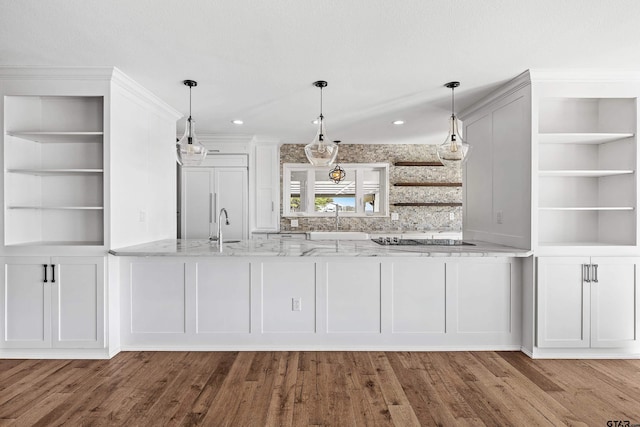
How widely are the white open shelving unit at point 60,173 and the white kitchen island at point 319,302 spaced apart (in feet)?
1.91

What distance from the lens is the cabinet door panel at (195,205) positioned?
5621mm

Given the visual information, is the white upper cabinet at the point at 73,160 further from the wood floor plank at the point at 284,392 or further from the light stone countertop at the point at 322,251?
the wood floor plank at the point at 284,392

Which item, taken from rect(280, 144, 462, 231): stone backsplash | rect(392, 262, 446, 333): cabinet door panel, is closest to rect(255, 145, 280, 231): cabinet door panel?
rect(280, 144, 462, 231): stone backsplash

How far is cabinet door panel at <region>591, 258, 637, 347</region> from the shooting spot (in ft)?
10.4

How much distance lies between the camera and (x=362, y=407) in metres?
2.36

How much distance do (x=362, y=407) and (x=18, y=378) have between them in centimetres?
253

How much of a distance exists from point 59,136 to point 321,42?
7.86 feet

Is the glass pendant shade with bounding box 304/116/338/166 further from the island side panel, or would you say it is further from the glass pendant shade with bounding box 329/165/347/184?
the glass pendant shade with bounding box 329/165/347/184

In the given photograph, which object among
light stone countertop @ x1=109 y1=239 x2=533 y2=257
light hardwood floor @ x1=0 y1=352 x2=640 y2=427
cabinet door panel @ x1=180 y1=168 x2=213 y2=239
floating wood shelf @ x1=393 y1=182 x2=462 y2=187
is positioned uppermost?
floating wood shelf @ x1=393 y1=182 x2=462 y2=187

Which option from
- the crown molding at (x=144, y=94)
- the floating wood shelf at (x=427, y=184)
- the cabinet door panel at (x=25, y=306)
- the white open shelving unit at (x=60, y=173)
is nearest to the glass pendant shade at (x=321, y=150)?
the crown molding at (x=144, y=94)

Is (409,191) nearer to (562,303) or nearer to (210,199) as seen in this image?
(210,199)

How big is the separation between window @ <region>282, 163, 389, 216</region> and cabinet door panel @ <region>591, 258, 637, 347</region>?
3.60m

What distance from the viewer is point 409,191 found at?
6.51 metres

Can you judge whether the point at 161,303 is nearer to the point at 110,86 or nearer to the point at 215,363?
the point at 215,363
